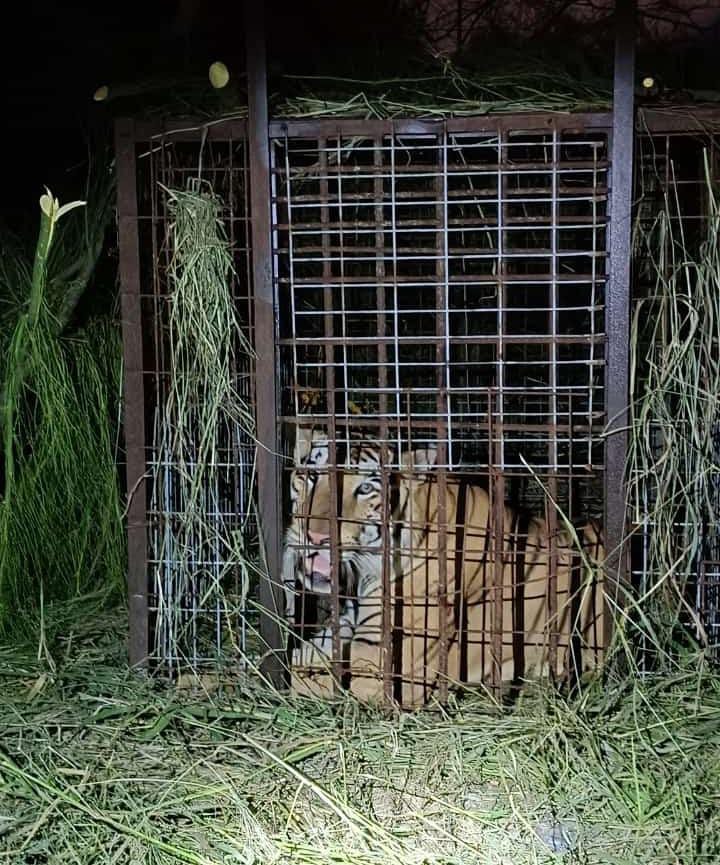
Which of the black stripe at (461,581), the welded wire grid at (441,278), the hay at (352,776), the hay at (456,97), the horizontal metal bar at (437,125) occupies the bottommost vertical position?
the hay at (352,776)

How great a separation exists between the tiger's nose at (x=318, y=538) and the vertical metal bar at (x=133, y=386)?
2.00 feet

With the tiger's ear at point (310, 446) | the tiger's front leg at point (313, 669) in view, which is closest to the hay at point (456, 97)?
the tiger's ear at point (310, 446)

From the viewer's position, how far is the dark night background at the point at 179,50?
4.14m

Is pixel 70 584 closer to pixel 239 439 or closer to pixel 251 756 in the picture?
pixel 239 439

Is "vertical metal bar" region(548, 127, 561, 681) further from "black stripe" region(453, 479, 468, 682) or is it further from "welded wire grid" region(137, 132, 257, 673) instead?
"welded wire grid" region(137, 132, 257, 673)

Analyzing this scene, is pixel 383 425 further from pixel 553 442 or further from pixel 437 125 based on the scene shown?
pixel 437 125

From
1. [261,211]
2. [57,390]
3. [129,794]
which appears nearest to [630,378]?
[261,211]

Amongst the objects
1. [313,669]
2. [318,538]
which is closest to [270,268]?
[318,538]

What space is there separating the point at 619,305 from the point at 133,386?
1748mm

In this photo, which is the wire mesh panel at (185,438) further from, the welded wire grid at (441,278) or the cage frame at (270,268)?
the welded wire grid at (441,278)

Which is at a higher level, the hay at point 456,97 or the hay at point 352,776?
the hay at point 456,97

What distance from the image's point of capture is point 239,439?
3.87 meters

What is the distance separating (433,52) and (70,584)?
2.89m

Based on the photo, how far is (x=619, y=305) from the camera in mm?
3572
